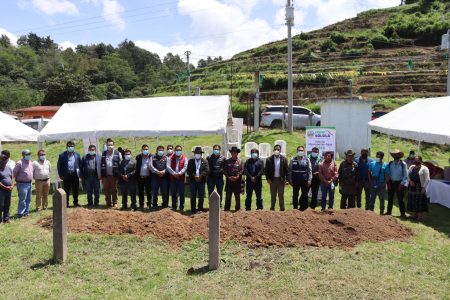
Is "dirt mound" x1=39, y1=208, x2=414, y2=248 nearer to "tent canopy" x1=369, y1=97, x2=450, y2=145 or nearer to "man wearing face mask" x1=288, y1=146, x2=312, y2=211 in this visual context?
"man wearing face mask" x1=288, y1=146, x2=312, y2=211

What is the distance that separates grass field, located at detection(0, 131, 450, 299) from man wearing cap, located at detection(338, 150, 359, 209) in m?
2.10

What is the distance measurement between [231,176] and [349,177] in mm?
2756

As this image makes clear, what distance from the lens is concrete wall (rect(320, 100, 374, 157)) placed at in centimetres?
1914

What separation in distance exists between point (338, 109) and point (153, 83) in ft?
200

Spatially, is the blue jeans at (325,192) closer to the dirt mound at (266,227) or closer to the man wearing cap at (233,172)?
the dirt mound at (266,227)

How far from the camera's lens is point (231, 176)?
10.6 m

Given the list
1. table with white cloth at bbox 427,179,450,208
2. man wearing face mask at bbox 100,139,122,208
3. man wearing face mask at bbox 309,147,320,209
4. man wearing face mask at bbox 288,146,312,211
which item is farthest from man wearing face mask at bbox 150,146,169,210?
table with white cloth at bbox 427,179,450,208

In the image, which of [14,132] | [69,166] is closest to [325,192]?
[69,166]

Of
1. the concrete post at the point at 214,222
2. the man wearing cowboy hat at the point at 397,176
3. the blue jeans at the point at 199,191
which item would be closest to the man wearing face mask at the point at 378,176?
the man wearing cowboy hat at the point at 397,176

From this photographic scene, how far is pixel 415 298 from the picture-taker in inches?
229

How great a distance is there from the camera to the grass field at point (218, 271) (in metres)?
6.02

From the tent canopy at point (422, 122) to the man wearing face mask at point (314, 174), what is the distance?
3130 mm

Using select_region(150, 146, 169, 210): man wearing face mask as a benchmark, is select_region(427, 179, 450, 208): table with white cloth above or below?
below

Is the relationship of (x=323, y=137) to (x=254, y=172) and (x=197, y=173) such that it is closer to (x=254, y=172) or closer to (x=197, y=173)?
(x=254, y=172)
